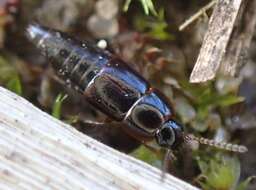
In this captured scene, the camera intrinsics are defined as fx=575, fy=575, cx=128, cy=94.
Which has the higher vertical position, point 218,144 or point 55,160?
point 55,160

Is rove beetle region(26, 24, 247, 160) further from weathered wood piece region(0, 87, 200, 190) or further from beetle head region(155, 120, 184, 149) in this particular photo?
weathered wood piece region(0, 87, 200, 190)

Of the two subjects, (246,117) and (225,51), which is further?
(246,117)

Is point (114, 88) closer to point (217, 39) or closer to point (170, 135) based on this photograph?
point (170, 135)

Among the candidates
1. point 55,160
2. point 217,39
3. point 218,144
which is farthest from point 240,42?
point 55,160

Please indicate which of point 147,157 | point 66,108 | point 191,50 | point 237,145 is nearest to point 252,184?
point 237,145

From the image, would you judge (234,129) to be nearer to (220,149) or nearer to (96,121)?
(220,149)

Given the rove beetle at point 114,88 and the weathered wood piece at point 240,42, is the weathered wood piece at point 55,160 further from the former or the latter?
the weathered wood piece at point 240,42
